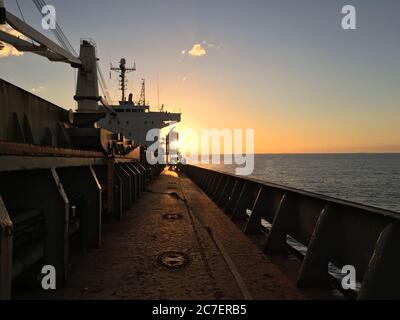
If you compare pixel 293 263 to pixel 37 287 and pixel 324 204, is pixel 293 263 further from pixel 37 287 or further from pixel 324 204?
pixel 37 287

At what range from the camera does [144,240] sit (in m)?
7.58

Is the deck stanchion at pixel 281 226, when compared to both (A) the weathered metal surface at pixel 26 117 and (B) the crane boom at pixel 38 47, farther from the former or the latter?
(B) the crane boom at pixel 38 47

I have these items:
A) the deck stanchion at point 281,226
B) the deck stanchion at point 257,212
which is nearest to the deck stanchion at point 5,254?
the deck stanchion at point 281,226

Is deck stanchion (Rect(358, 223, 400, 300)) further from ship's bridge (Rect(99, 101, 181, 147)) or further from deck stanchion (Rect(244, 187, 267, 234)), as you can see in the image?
ship's bridge (Rect(99, 101, 181, 147))

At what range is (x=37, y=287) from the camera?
15.2 feet

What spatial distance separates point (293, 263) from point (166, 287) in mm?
2431

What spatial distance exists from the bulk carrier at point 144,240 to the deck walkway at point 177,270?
0.02 m

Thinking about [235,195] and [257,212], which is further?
[235,195]

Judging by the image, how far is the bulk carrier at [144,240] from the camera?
3.91m

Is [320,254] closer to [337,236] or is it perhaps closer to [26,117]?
[337,236]

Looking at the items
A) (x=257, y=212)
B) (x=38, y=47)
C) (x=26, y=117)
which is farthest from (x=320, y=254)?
(x=38, y=47)

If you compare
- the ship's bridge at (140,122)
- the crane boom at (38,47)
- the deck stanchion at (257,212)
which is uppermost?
the crane boom at (38,47)

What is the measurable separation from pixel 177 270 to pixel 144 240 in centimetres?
237
